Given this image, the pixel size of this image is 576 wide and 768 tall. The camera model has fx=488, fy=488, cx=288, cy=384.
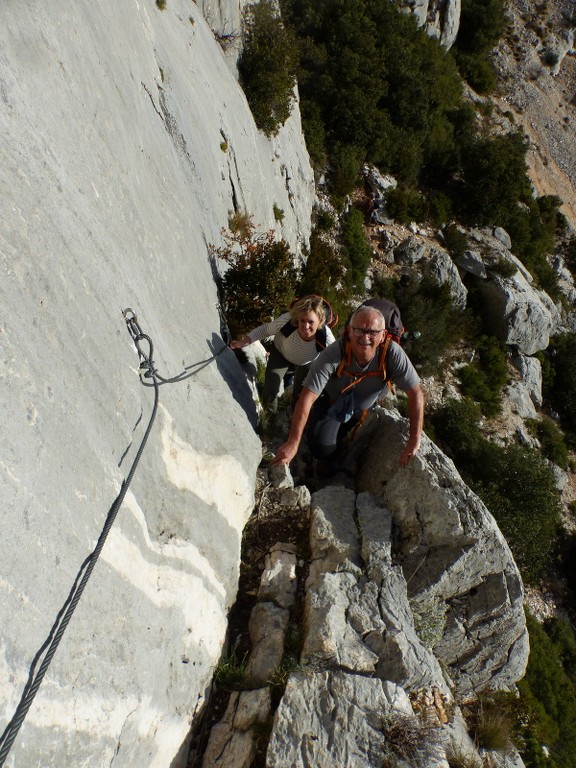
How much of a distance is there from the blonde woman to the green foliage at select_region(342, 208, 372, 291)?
10.7 meters

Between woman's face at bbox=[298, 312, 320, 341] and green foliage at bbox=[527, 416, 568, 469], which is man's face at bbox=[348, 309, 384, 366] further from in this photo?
green foliage at bbox=[527, 416, 568, 469]

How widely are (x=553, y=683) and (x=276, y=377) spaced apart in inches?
557

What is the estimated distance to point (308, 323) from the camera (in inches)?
240

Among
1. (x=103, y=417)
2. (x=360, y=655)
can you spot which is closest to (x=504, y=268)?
(x=360, y=655)

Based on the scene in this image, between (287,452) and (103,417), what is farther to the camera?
(287,452)

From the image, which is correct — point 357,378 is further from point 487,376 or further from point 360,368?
point 487,376

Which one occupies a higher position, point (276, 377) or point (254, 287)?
point (254, 287)

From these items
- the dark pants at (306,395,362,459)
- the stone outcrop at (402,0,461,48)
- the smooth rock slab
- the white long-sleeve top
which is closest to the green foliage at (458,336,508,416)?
the dark pants at (306,395,362,459)

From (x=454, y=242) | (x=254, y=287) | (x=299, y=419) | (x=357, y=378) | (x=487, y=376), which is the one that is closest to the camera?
(x=299, y=419)

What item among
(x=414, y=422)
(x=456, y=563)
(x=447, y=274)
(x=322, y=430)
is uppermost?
(x=322, y=430)

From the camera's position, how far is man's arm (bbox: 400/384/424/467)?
580cm

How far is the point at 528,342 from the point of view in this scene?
2175 centimetres

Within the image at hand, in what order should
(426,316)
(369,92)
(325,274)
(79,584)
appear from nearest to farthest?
(79,584)
(325,274)
(426,316)
(369,92)

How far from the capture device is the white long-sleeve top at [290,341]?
6496mm
